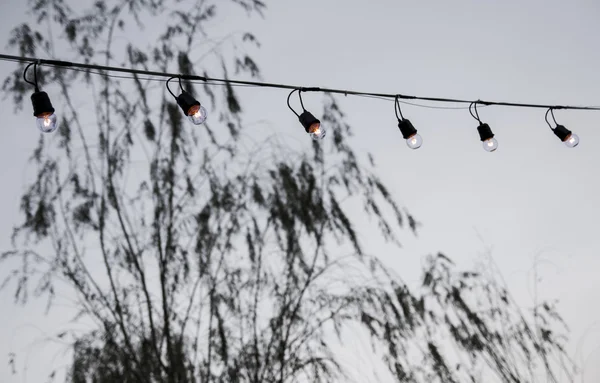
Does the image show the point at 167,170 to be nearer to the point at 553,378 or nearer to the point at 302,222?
the point at 302,222

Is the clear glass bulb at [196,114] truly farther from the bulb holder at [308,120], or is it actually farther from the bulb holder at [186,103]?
the bulb holder at [308,120]

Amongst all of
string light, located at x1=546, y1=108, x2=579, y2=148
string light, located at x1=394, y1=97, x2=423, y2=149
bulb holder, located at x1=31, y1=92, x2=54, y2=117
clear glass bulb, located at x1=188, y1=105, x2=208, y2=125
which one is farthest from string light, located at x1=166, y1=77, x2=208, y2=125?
string light, located at x1=546, y1=108, x2=579, y2=148

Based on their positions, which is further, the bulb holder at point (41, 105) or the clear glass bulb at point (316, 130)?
the clear glass bulb at point (316, 130)

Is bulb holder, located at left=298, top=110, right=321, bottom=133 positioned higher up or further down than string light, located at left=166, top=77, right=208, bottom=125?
higher up

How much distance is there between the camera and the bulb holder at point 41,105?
4.79ft

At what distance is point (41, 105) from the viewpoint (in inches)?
57.7

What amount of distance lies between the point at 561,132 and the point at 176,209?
2287 millimetres

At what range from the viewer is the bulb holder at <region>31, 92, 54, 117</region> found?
1461 millimetres

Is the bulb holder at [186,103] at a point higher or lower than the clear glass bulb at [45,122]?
higher

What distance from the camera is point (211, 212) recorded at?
9.22 feet

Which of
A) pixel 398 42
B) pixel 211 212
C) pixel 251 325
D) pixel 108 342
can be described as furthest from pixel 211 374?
pixel 398 42

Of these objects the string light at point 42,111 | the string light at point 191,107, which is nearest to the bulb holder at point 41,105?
the string light at point 42,111

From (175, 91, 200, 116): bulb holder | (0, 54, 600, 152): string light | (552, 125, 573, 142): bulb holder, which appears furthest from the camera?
(552, 125, 573, 142): bulb holder

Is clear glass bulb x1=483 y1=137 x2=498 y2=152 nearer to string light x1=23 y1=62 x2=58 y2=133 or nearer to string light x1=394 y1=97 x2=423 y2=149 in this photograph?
string light x1=394 y1=97 x2=423 y2=149
